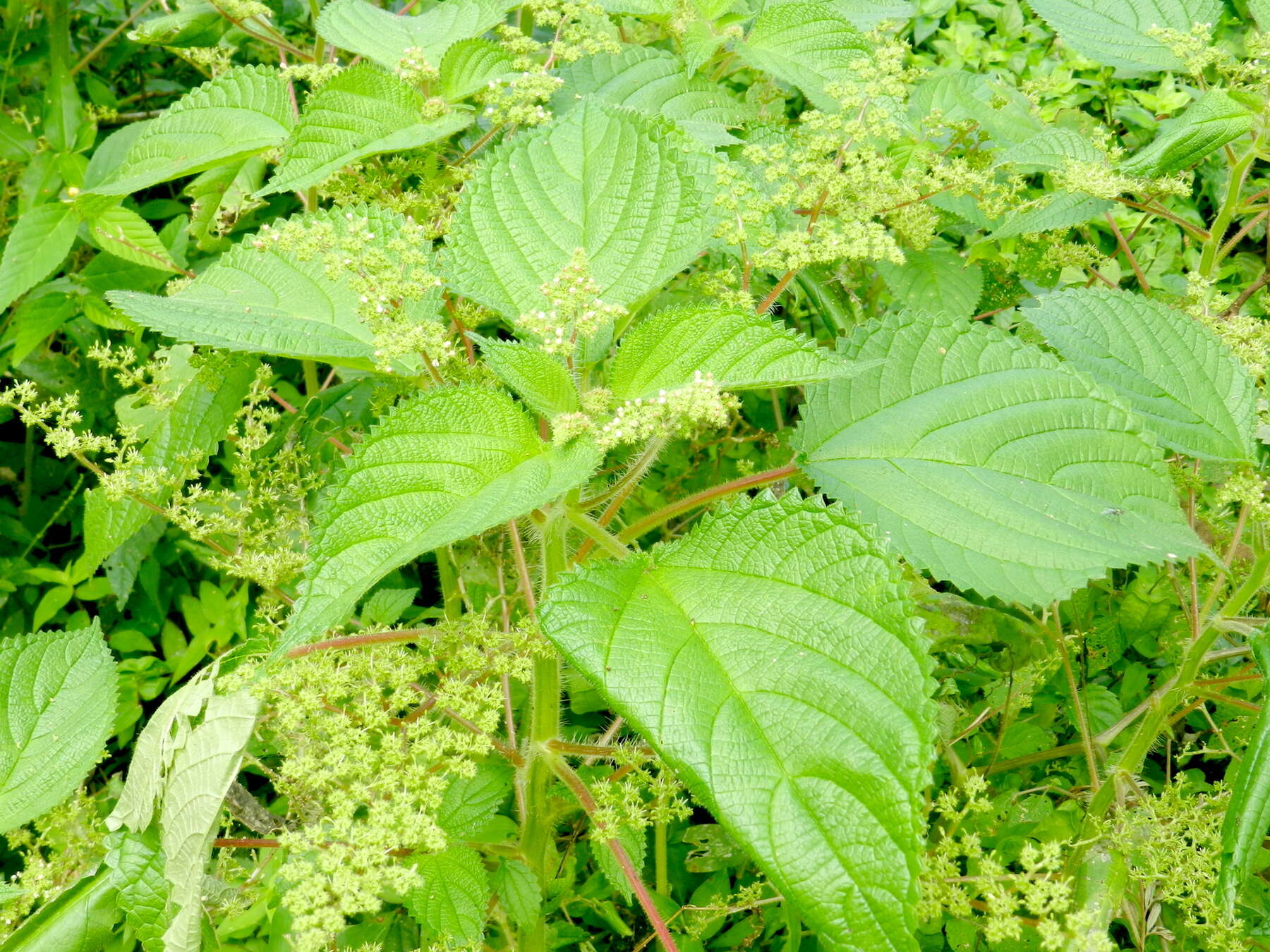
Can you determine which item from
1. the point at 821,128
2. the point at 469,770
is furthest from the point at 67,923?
the point at 821,128

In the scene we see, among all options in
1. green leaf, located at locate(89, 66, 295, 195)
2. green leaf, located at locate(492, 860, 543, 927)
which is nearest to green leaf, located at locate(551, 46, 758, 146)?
green leaf, located at locate(89, 66, 295, 195)

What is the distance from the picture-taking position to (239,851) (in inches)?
95.2

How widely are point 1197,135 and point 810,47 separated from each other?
2.74 ft

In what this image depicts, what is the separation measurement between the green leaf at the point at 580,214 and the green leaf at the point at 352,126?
33cm

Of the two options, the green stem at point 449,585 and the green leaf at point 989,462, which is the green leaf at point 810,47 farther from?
the green stem at point 449,585

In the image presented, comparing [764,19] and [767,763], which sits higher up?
[764,19]

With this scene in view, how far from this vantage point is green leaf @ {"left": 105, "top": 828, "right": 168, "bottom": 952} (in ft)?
5.72

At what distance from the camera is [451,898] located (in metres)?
1.59

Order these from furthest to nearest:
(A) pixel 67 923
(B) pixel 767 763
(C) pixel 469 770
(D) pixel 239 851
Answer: (D) pixel 239 851 < (A) pixel 67 923 < (C) pixel 469 770 < (B) pixel 767 763

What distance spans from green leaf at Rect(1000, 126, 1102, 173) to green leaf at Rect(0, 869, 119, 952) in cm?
221

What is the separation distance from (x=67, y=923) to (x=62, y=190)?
1.87 m

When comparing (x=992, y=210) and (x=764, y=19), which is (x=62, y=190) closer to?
(x=764, y=19)

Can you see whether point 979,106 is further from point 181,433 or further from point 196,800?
point 196,800

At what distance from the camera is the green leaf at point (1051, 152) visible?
2.16 m
